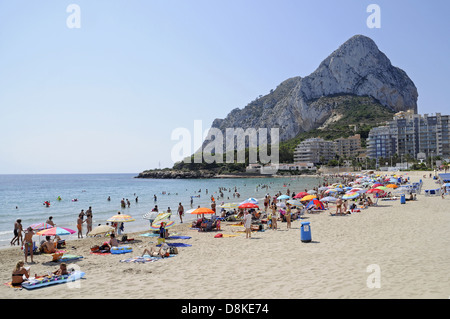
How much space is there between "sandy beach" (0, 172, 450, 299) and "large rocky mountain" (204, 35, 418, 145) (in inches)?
5997

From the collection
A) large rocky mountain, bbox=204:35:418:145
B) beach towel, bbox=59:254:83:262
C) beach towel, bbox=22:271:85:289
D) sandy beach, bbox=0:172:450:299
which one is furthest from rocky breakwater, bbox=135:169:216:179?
beach towel, bbox=22:271:85:289

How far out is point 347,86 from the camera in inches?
6102

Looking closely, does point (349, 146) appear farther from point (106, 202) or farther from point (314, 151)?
point (106, 202)

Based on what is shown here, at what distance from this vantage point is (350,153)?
137250mm

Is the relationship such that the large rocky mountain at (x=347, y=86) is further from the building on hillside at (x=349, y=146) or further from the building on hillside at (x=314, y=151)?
the building on hillside at (x=314, y=151)

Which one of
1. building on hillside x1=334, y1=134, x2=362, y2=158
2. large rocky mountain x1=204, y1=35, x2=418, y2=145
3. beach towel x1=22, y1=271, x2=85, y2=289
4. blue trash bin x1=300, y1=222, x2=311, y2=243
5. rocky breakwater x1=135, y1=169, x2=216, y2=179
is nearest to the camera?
beach towel x1=22, y1=271, x2=85, y2=289

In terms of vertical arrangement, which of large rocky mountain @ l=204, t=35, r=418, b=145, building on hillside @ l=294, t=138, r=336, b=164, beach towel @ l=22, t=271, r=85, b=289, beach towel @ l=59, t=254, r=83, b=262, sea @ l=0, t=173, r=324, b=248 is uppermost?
large rocky mountain @ l=204, t=35, r=418, b=145

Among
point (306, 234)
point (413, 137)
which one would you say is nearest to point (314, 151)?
point (413, 137)

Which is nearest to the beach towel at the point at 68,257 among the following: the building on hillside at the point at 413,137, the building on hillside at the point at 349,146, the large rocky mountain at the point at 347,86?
the building on hillside at the point at 413,137

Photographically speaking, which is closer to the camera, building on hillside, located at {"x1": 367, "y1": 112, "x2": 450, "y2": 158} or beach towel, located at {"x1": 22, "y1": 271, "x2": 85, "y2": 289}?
beach towel, located at {"x1": 22, "y1": 271, "x2": 85, "y2": 289}

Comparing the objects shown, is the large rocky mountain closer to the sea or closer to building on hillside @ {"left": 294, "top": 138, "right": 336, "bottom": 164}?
building on hillside @ {"left": 294, "top": 138, "right": 336, "bottom": 164}

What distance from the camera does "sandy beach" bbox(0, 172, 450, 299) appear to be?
6.72 metres

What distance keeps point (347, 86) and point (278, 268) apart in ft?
531
